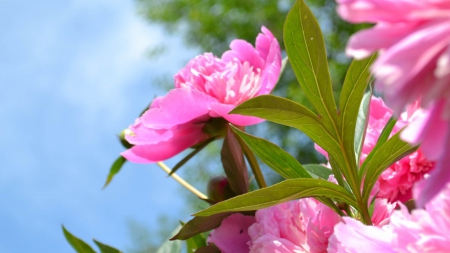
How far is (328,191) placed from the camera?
1.29ft

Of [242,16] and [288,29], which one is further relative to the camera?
[242,16]

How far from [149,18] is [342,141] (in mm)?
6284

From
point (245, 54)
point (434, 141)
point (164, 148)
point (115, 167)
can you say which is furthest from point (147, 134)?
point (434, 141)

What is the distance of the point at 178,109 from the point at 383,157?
0.57 ft

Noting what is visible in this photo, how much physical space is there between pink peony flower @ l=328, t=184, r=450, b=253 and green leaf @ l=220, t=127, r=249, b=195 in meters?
0.21

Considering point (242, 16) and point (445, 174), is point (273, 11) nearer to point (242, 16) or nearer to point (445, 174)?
point (242, 16)

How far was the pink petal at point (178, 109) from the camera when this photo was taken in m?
0.48

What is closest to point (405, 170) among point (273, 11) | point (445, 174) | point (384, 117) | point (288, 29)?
point (384, 117)

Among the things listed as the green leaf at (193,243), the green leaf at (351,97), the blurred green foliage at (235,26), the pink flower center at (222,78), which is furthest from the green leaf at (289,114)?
the blurred green foliage at (235,26)

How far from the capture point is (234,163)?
510mm

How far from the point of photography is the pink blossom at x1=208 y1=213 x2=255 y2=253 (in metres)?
0.47

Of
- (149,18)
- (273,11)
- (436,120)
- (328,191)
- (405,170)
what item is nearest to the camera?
(436,120)

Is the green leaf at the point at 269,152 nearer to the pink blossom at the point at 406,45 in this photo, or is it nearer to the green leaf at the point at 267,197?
the green leaf at the point at 267,197

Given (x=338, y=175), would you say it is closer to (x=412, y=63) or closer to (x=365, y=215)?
(x=365, y=215)
